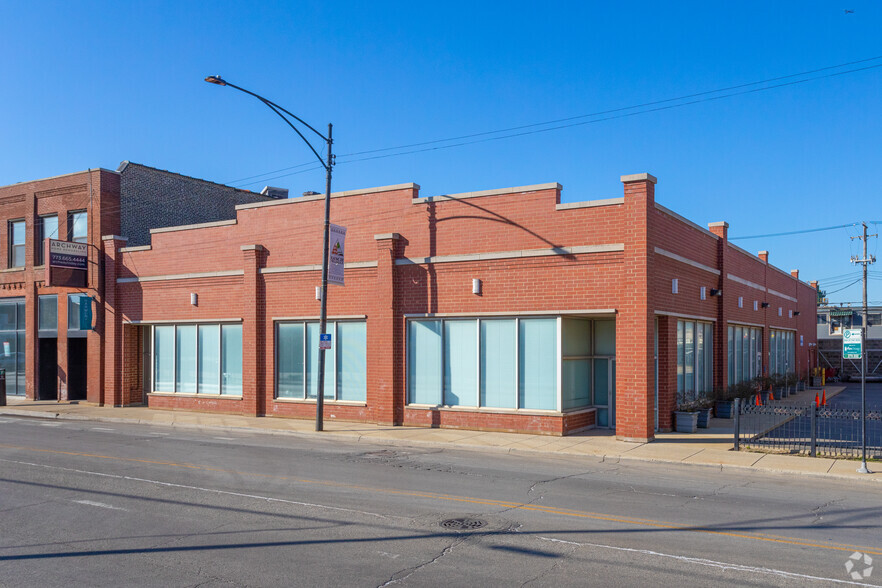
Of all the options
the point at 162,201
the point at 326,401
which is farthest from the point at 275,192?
the point at 326,401

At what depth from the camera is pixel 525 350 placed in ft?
64.4

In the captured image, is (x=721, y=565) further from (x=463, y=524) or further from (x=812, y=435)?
(x=812, y=435)

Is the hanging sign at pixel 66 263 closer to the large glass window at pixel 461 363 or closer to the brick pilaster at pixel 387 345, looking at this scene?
the brick pilaster at pixel 387 345

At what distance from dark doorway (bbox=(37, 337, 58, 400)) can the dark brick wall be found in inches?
238

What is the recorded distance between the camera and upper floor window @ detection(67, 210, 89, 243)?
29.0 metres

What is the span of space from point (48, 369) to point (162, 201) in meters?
8.69

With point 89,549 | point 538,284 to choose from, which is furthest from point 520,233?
point 89,549

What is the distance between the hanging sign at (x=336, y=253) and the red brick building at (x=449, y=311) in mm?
1111

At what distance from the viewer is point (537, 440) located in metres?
18.2

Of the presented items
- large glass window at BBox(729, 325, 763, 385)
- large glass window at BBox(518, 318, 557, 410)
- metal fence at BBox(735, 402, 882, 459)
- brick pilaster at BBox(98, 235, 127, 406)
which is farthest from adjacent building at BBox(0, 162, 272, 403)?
large glass window at BBox(729, 325, 763, 385)

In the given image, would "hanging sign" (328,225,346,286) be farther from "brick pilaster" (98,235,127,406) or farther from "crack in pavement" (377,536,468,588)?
"crack in pavement" (377,536,468,588)

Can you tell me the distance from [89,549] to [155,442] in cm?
1031

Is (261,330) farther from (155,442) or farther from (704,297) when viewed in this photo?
(704,297)

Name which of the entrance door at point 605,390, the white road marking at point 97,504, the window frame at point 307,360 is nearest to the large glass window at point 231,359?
the window frame at point 307,360
